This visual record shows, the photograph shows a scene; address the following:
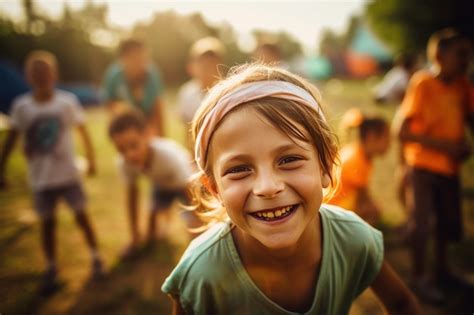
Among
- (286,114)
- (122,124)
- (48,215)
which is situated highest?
(286,114)

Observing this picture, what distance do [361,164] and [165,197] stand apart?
2216 millimetres

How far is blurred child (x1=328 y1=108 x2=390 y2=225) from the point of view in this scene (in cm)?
336

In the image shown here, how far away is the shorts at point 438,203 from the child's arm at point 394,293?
1894 millimetres

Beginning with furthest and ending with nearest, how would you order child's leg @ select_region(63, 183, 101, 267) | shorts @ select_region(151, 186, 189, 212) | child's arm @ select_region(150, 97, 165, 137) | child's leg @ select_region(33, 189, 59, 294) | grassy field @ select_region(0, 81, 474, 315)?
child's arm @ select_region(150, 97, 165, 137), shorts @ select_region(151, 186, 189, 212), child's leg @ select_region(63, 183, 101, 267), child's leg @ select_region(33, 189, 59, 294), grassy field @ select_region(0, 81, 474, 315)

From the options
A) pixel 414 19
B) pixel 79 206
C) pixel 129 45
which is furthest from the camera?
pixel 414 19

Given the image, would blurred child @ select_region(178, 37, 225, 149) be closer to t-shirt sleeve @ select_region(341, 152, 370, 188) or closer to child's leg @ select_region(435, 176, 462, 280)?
t-shirt sleeve @ select_region(341, 152, 370, 188)

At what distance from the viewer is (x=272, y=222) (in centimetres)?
118

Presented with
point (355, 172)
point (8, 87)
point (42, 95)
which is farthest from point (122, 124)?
point (8, 87)

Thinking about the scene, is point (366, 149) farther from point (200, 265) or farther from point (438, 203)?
point (200, 265)

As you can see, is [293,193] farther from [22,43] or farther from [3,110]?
[22,43]

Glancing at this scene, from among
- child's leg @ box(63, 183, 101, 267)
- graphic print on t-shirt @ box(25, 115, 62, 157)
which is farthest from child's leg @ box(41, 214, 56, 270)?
graphic print on t-shirt @ box(25, 115, 62, 157)

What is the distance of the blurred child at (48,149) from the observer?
3.51 meters

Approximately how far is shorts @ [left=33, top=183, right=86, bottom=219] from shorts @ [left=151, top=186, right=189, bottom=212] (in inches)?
30.6

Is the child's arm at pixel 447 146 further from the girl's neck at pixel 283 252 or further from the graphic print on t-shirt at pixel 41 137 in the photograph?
the graphic print on t-shirt at pixel 41 137
